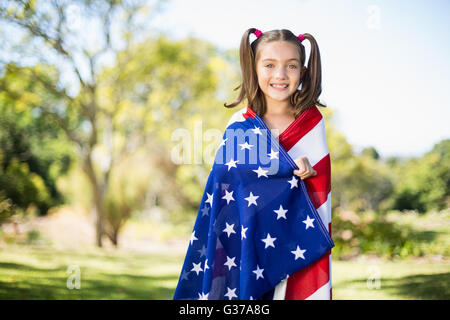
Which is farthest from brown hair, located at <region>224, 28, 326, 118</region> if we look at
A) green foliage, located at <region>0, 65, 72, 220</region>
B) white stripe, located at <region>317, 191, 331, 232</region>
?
green foliage, located at <region>0, 65, 72, 220</region>

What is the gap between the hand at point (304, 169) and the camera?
6.00 ft

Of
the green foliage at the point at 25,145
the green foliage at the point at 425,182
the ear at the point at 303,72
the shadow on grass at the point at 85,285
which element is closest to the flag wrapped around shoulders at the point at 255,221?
the ear at the point at 303,72

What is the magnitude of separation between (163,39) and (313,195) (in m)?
5.34

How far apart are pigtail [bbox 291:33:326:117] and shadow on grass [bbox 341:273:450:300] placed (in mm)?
2461

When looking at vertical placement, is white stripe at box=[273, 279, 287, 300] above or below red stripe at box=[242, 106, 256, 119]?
below

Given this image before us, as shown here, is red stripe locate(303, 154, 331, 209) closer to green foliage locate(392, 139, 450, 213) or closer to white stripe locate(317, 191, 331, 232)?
white stripe locate(317, 191, 331, 232)

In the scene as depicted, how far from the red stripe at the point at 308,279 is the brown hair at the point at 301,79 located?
76 cm

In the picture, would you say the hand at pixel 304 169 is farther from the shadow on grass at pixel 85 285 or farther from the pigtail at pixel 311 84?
the shadow on grass at pixel 85 285

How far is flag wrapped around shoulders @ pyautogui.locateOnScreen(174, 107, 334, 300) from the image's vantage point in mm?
1824

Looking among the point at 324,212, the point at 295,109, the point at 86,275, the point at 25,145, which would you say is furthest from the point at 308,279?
the point at 25,145
